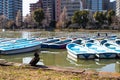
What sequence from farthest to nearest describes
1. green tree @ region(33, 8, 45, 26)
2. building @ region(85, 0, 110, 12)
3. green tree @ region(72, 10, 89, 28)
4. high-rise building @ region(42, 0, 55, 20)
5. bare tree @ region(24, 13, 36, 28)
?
1. building @ region(85, 0, 110, 12)
2. high-rise building @ region(42, 0, 55, 20)
3. bare tree @ region(24, 13, 36, 28)
4. green tree @ region(33, 8, 45, 26)
5. green tree @ region(72, 10, 89, 28)

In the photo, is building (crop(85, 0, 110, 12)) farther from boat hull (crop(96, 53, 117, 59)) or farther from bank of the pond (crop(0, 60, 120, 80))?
bank of the pond (crop(0, 60, 120, 80))

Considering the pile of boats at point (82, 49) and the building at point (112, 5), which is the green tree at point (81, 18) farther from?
the building at point (112, 5)

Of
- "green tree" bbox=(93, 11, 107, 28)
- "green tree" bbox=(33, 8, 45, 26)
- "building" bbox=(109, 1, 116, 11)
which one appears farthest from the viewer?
"building" bbox=(109, 1, 116, 11)

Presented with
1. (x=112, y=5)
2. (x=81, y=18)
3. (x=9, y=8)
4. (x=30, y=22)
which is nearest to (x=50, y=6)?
(x=30, y=22)

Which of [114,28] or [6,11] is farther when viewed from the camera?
[6,11]

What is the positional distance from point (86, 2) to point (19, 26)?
60.3 metres

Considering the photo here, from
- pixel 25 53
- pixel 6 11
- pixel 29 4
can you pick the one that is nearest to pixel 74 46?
pixel 25 53

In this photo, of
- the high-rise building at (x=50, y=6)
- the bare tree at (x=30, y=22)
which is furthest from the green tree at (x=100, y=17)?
the high-rise building at (x=50, y=6)

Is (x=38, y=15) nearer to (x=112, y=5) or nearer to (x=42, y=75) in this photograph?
(x=42, y=75)

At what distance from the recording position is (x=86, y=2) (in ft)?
513

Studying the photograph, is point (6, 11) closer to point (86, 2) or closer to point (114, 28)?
point (86, 2)

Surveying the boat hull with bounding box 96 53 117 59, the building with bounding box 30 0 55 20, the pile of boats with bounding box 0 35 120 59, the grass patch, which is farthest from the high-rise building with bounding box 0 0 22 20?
the grass patch

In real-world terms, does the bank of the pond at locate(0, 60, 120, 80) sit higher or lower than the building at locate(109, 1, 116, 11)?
lower

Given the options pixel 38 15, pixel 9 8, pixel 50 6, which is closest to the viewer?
pixel 38 15
